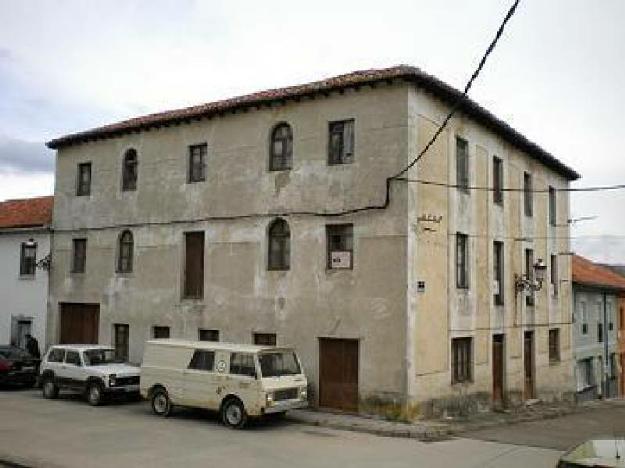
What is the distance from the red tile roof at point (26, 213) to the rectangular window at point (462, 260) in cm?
1580

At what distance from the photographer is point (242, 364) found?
16.2 metres

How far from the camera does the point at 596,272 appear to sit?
3844 cm

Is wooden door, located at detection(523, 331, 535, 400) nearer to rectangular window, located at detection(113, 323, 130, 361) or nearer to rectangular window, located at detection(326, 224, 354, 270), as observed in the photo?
rectangular window, located at detection(326, 224, 354, 270)

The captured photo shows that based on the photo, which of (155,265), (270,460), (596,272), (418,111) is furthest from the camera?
(596,272)

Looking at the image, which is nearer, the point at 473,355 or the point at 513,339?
the point at 473,355

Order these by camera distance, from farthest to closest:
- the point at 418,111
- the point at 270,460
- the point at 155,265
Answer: the point at 155,265, the point at 418,111, the point at 270,460

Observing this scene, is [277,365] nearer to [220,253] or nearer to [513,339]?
[220,253]

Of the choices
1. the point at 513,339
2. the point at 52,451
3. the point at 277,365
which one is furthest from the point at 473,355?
the point at 52,451

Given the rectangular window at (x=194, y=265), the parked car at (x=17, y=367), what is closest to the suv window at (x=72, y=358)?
the parked car at (x=17, y=367)

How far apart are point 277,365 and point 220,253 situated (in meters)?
5.62

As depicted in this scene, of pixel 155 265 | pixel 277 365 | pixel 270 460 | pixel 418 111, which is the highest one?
pixel 418 111

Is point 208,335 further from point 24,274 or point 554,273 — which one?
point 554,273

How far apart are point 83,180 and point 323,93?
11.3 m

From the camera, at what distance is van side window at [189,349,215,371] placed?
1688cm
